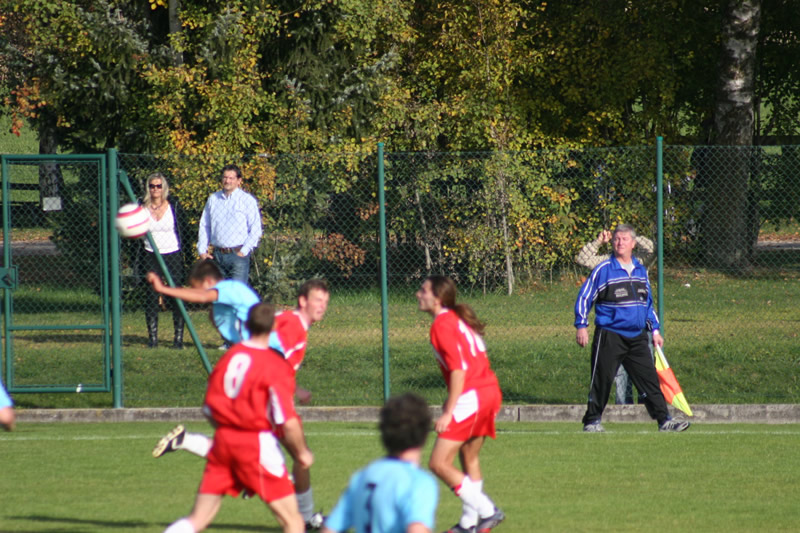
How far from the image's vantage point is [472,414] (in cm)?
646

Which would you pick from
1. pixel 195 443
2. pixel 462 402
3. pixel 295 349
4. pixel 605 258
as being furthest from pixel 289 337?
pixel 605 258

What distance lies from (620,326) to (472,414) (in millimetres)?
3889

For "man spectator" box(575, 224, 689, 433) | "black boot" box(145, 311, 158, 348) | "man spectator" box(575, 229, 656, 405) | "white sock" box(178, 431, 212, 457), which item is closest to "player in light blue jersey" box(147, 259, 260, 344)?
"white sock" box(178, 431, 212, 457)

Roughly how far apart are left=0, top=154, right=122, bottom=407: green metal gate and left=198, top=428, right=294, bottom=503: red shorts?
6426 millimetres

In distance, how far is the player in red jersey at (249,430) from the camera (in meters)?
5.39

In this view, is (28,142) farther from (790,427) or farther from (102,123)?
(790,427)

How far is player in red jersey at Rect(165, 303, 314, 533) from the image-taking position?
5387 millimetres

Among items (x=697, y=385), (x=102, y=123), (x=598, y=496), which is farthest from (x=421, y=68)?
(x=598, y=496)

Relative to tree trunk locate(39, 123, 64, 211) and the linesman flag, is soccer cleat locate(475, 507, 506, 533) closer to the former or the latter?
the linesman flag

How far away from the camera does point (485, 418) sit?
258 inches

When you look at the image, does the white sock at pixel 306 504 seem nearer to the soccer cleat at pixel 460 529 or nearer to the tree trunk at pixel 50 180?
the soccer cleat at pixel 460 529

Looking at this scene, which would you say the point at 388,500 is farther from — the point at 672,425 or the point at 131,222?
the point at 672,425

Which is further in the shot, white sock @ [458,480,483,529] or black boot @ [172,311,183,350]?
black boot @ [172,311,183,350]

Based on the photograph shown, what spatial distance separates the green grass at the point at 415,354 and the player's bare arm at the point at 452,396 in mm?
5603
